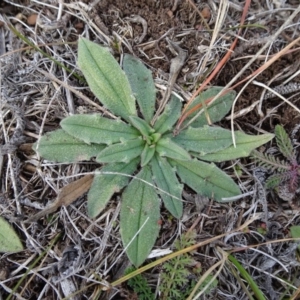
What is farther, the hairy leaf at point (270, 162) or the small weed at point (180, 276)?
the hairy leaf at point (270, 162)

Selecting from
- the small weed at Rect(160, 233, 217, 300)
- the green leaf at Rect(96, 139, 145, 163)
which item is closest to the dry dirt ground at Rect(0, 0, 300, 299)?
the small weed at Rect(160, 233, 217, 300)

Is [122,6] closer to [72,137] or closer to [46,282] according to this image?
[72,137]

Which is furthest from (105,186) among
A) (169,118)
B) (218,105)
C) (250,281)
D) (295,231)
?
(295,231)

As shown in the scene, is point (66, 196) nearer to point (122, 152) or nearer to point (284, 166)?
point (122, 152)

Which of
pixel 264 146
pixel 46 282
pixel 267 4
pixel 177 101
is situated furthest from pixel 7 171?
pixel 267 4

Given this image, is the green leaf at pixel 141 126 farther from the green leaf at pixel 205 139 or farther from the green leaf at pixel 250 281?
the green leaf at pixel 250 281

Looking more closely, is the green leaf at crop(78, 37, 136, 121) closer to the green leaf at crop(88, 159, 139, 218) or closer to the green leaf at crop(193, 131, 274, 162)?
the green leaf at crop(88, 159, 139, 218)

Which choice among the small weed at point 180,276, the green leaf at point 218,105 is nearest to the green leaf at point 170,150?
the green leaf at point 218,105
